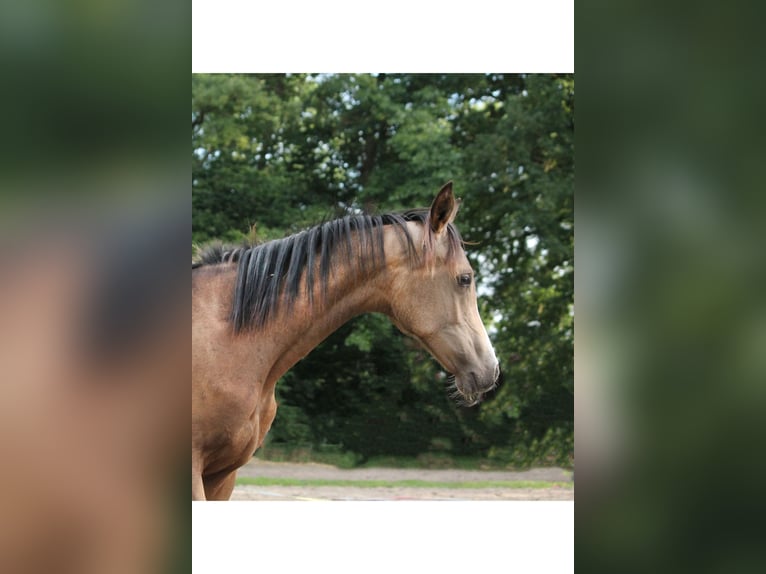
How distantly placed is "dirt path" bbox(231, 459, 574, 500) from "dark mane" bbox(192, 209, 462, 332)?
4388mm

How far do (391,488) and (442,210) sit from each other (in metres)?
4.89

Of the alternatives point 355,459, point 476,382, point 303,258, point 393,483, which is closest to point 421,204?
point 355,459

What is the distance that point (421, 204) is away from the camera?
741 centimetres

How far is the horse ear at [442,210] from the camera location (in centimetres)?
256

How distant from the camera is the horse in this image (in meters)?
2.31

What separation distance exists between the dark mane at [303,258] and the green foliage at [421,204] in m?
4.73
